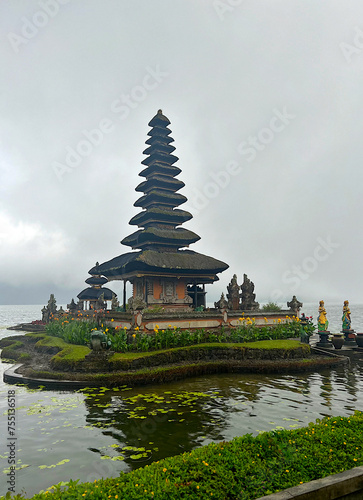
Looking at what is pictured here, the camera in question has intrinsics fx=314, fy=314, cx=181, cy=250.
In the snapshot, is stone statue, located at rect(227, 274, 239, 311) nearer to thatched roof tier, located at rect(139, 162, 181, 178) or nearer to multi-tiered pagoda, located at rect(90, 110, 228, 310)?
multi-tiered pagoda, located at rect(90, 110, 228, 310)

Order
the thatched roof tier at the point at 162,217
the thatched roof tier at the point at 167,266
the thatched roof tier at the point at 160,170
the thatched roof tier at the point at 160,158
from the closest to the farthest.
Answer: the thatched roof tier at the point at 167,266 < the thatched roof tier at the point at 162,217 < the thatched roof tier at the point at 160,170 < the thatched roof tier at the point at 160,158

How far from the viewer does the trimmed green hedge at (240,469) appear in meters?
4.02

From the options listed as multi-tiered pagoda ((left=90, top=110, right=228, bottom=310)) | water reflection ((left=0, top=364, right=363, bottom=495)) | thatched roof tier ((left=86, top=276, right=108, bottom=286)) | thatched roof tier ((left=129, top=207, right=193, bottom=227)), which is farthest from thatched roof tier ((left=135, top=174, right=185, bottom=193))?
water reflection ((left=0, top=364, right=363, bottom=495))

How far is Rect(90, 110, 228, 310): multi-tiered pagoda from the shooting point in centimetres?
2519

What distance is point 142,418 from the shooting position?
29.0 ft

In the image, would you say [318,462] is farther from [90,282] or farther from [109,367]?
[90,282]

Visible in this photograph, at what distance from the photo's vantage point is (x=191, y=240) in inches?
1117

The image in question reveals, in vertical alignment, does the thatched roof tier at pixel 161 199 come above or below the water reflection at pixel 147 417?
above

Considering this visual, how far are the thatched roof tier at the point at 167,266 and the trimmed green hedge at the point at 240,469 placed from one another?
18.5 metres

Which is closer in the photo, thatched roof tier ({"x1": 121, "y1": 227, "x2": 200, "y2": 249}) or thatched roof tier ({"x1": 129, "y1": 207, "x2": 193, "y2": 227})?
thatched roof tier ({"x1": 121, "y1": 227, "x2": 200, "y2": 249})

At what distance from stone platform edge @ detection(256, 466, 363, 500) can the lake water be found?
10.9 ft

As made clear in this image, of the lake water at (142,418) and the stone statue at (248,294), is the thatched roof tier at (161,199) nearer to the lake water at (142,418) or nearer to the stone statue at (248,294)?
the stone statue at (248,294)

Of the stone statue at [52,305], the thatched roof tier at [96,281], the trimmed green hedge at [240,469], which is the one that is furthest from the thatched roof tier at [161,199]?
the trimmed green hedge at [240,469]

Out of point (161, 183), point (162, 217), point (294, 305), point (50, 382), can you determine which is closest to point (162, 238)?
point (162, 217)
